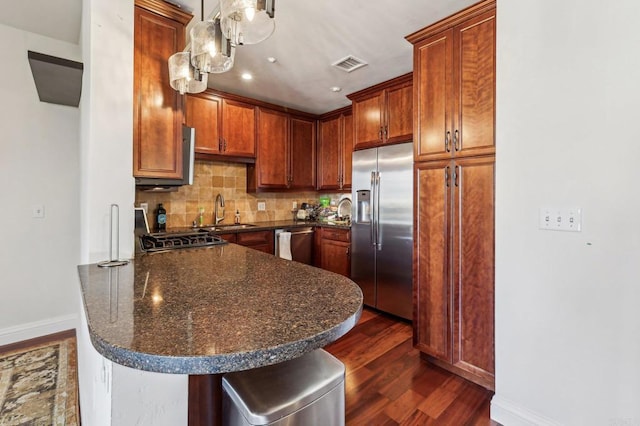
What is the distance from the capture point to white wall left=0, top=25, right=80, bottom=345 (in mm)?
2385

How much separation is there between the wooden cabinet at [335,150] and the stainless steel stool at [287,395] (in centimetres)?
298

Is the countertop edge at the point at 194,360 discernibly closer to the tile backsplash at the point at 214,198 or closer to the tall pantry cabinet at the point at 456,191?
the tall pantry cabinet at the point at 456,191

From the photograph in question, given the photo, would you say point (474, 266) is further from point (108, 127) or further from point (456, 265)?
point (108, 127)

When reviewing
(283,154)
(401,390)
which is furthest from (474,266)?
(283,154)

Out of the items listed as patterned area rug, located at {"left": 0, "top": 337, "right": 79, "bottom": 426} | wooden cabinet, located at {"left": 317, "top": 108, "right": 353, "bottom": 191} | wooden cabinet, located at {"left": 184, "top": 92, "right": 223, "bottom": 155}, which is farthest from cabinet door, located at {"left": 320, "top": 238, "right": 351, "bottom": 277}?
patterned area rug, located at {"left": 0, "top": 337, "right": 79, "bottom": 426}

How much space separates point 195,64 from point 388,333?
2553mm

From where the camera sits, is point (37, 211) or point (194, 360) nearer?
point (194, 360)

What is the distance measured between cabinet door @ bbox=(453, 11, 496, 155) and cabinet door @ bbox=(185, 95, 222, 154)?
7.90 ft

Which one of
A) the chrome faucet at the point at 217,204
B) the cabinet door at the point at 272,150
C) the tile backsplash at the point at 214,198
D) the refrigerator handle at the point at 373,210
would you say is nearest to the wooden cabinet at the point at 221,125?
the cabinet door at the point at 272,150

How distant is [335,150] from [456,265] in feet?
7.91

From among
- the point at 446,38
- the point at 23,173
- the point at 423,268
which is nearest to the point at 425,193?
the point at 423,268

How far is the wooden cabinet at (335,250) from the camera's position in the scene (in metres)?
3.40

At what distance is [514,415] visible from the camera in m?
1.54

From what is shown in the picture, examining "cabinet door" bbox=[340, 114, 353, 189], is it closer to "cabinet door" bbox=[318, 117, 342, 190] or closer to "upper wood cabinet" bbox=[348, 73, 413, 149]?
"cabinet door" bbox=[318, 117, 342, 190]
